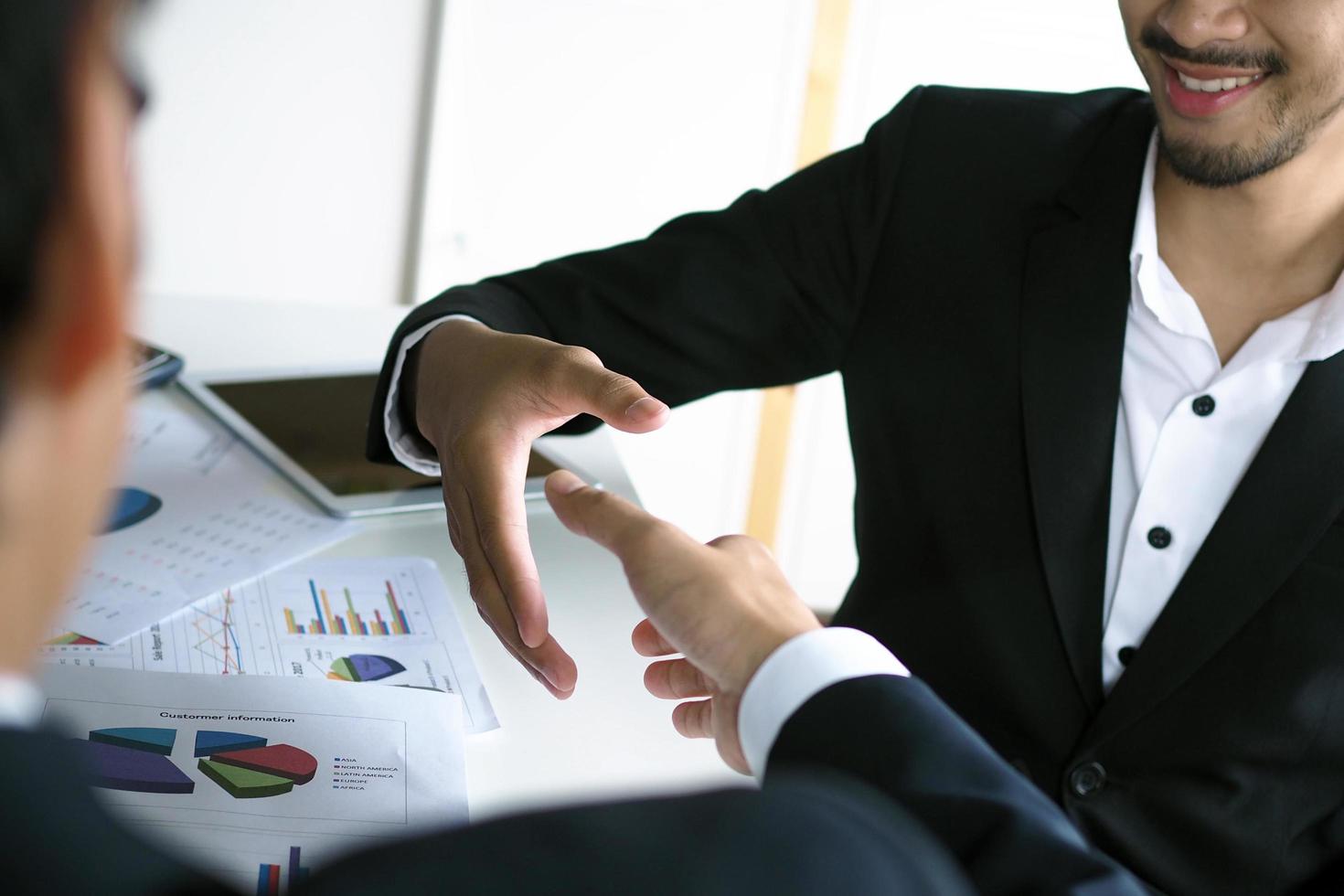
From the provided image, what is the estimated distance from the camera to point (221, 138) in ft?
8.66

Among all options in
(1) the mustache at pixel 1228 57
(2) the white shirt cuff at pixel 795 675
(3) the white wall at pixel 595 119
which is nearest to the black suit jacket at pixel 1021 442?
(1) the mustache at pixel 1228 57

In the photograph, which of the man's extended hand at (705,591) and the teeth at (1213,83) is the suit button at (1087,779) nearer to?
the man's extended hand at (705,591)

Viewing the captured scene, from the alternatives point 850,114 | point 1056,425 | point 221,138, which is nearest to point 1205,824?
point 1056,425

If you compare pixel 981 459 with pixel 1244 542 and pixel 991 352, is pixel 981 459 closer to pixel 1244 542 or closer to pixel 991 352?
pixel 991 352

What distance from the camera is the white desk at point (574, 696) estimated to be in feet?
2.52

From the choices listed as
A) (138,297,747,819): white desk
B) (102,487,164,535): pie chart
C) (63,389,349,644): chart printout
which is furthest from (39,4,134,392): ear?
(102,487,164,535): pie chart

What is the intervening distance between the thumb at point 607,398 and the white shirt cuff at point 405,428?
217 millimetres

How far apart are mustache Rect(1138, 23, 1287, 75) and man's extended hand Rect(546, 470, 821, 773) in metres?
0.66

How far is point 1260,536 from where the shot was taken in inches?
38.1

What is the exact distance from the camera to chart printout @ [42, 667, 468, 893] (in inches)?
25.5

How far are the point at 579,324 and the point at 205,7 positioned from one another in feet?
5.74

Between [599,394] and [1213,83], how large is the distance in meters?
Answer: 0.61

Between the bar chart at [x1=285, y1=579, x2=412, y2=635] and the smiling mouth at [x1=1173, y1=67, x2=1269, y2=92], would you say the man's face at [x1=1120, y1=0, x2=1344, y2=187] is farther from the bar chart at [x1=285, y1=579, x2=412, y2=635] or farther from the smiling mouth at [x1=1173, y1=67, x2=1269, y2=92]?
the bar chart at [x1=285, y1=579, x2=412, y2=635]

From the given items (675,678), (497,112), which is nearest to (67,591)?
(675,678)
